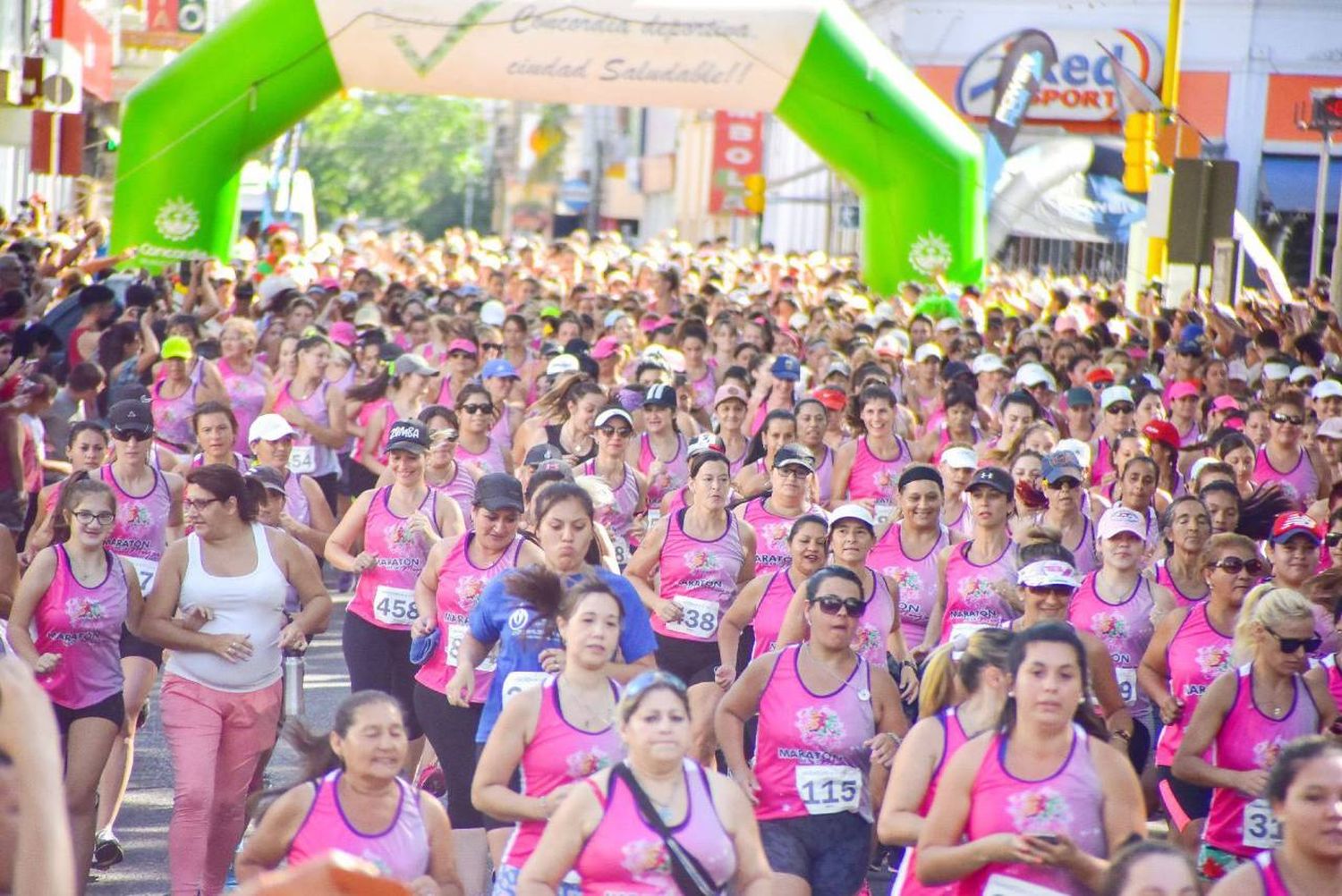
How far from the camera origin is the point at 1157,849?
4.41 meters

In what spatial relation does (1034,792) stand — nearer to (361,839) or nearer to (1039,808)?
(1039,808)

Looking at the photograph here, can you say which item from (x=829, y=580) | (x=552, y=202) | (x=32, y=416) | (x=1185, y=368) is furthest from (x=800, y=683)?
(x=552, y=202)

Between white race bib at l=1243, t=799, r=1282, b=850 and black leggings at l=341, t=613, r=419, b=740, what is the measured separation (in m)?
3.42

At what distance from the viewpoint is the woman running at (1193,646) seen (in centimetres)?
727

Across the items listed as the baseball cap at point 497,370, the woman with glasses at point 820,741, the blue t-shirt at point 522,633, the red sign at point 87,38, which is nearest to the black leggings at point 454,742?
the blue t-shirt at point 522,633

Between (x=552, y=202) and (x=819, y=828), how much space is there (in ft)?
287

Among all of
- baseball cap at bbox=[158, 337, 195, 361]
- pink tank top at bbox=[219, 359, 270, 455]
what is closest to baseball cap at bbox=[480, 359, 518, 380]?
pink tank top at bbox=[219, 359, 270, 455]

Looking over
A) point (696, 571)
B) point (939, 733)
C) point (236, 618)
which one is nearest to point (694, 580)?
point (696, 571)

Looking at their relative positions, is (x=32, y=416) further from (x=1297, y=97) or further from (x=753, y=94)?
(x=1297, y=97)

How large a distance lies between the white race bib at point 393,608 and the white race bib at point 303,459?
12.7 feet

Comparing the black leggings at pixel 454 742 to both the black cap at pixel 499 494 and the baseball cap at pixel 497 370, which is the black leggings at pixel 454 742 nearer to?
the black cap at pixel 499 494

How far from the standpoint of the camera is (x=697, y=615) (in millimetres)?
8594

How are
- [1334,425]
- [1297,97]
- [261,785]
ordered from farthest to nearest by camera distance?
1. [1297,97]
2. [1334,425]
3. [261,785]

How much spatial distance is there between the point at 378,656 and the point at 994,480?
2.66 meters
